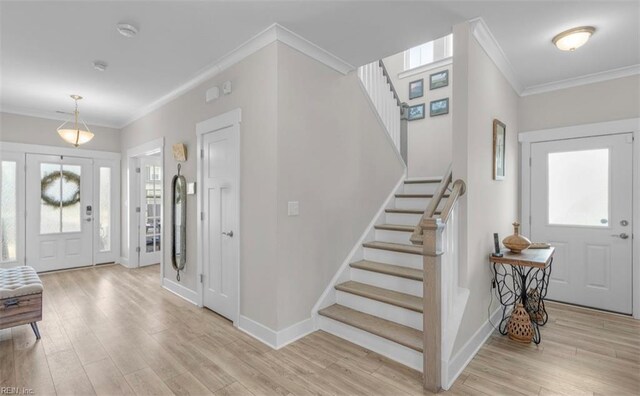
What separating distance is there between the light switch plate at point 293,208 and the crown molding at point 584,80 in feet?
10.9

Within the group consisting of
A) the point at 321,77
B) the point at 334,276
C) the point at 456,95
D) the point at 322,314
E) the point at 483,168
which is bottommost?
the point at 322,314

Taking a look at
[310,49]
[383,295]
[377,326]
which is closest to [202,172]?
[310,49]

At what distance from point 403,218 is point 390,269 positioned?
869mm

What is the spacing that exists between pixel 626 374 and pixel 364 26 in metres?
3.28

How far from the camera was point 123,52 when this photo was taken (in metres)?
2.98

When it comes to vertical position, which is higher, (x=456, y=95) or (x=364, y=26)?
(x=364, y=26)

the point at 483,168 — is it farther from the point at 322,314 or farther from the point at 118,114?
the point at 118,114

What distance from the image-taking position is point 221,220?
129 inches

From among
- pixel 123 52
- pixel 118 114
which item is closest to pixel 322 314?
pixel 123 52

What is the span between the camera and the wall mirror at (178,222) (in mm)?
3900

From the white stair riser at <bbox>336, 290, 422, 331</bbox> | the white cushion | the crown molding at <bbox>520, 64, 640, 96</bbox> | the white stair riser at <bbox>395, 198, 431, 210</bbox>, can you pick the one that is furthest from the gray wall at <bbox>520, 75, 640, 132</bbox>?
the white cushion

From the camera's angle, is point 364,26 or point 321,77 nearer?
point 364,26

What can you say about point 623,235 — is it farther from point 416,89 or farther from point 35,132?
point 35,132

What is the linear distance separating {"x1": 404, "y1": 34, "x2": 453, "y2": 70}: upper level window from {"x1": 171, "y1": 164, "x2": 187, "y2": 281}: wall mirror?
386cm
